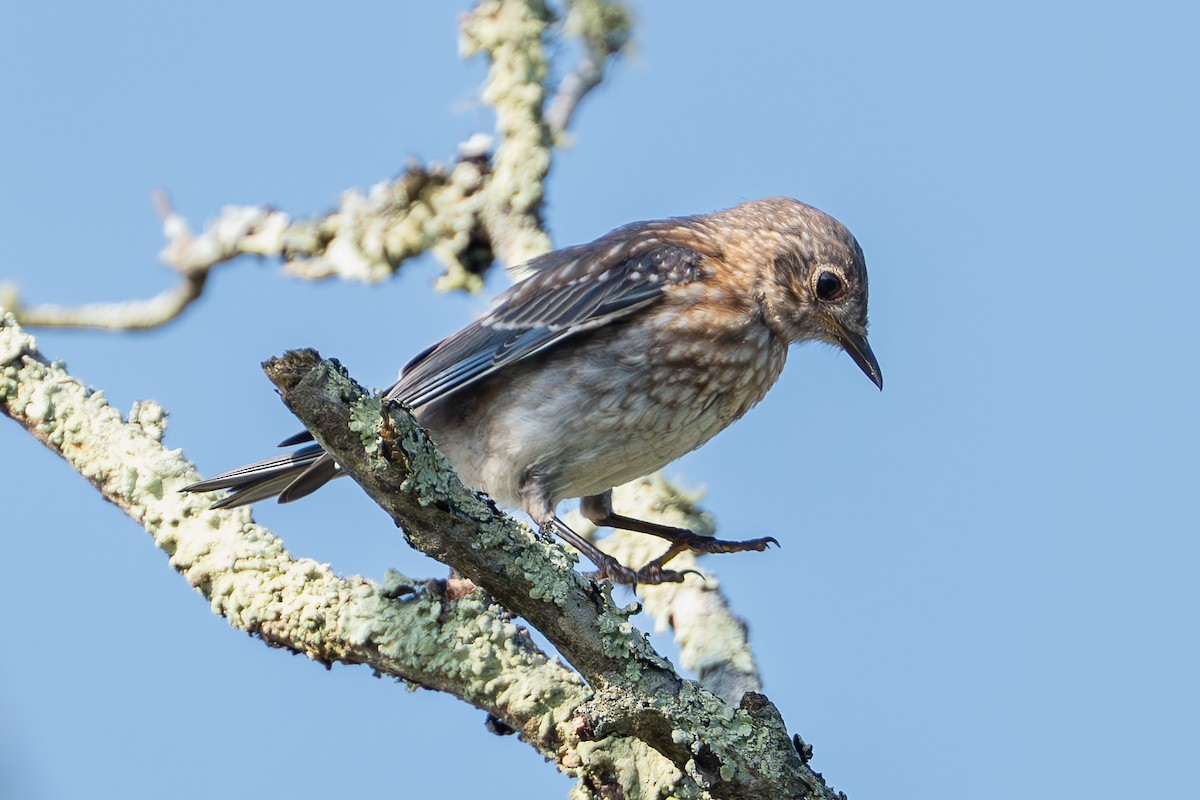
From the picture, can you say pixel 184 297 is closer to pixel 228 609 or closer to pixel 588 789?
pixel 228 609

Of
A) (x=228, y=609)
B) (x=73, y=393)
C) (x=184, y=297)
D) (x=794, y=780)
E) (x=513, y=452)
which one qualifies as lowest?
(x=794, y=780)

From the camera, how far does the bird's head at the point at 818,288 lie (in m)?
5.96

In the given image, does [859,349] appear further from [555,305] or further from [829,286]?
[555,305]

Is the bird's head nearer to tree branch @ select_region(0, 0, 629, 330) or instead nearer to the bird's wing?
the bird's wing

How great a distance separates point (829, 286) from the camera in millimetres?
5977

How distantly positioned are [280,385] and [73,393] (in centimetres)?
177

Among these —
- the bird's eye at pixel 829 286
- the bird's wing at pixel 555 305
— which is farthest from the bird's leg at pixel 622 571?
the bird's eye at pixel 829 286

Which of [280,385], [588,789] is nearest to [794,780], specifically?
[588,789]

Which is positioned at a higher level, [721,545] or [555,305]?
[555,305]

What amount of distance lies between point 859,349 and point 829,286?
30cm

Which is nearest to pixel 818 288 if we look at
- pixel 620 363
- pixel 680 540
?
pixel 620 363

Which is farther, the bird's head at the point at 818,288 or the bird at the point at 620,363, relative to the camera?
the bird's head at the point at 818,288

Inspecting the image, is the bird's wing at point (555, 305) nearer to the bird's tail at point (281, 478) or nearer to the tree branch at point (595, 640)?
the bird's tail at point (281, 478)

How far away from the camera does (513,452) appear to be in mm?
5438
